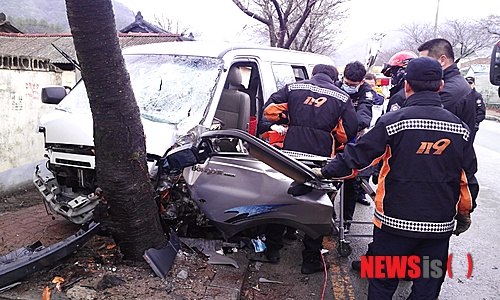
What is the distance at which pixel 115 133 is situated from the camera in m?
3.19

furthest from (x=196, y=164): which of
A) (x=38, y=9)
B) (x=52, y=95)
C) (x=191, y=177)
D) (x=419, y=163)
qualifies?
(x=38, y=9)

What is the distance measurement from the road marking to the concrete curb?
4450 millimetres

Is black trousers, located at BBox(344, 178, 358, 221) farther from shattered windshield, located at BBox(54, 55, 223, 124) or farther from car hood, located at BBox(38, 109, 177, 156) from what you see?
car hood, located at BBox(38, 109, 177, 156)

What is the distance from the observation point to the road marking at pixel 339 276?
3.90 metres

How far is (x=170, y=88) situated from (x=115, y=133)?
130 cm

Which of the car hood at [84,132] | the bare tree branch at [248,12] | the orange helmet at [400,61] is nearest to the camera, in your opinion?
the car hood at [84,132]

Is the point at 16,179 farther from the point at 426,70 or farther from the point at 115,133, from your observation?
the point at 426,70

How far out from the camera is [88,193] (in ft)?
13.3

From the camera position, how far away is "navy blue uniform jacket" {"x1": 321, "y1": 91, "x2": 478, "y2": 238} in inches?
109

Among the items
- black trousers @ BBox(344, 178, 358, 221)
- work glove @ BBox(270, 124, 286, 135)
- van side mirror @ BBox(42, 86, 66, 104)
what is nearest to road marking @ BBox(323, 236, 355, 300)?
black trousers @ BBox(344, 178, 358, 221)

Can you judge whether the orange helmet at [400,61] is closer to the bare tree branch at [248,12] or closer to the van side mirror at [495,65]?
the van side mirror at [495,65]

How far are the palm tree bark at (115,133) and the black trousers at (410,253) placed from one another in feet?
5.92

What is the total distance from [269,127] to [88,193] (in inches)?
79.1

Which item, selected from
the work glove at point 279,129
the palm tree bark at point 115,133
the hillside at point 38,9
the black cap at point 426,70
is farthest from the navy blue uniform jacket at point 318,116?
the hillside at point 38,9
